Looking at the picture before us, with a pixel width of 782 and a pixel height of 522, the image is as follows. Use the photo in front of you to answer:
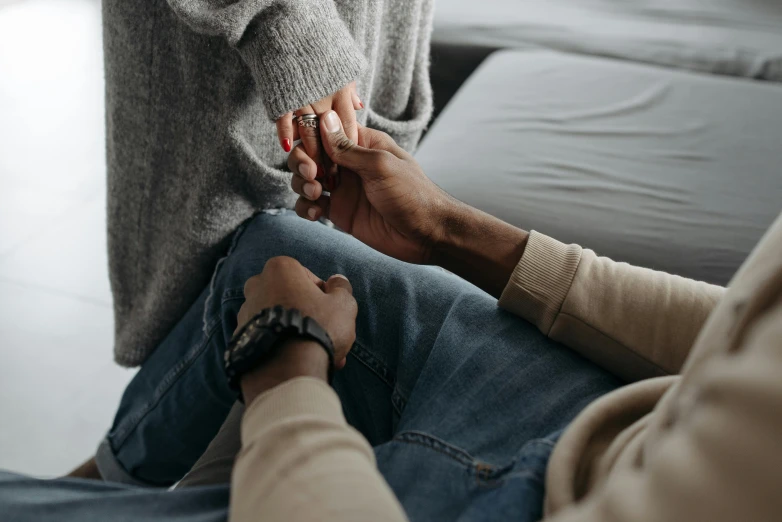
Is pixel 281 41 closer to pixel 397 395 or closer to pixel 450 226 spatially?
pixel 450 226

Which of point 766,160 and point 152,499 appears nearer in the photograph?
point 152,499

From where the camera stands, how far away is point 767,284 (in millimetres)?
333

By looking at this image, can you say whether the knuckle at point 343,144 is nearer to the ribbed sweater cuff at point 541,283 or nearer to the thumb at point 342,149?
the thumb at point 342,149

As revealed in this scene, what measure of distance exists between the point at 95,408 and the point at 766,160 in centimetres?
130

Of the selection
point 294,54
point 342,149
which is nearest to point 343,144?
point 342,149

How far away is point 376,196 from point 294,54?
184 millimetres

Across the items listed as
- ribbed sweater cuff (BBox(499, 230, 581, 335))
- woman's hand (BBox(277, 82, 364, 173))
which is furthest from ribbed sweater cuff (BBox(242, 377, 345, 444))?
woman's hand (BBox(277, 82, 364, 173))

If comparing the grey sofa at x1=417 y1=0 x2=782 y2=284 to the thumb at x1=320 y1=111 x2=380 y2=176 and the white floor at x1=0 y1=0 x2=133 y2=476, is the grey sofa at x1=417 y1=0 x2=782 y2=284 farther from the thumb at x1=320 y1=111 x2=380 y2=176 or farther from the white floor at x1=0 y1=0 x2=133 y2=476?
the white floor at x1=0 y1=0 x2=133 y2=476

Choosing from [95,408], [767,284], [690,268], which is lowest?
[95,408]

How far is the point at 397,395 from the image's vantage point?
0.68 meters

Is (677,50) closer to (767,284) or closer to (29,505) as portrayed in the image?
(767,284)

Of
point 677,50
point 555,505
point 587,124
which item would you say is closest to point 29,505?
point 555,505

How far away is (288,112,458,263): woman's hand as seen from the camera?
758mm

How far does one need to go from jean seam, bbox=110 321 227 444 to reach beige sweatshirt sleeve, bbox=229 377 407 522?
35 centimetres
